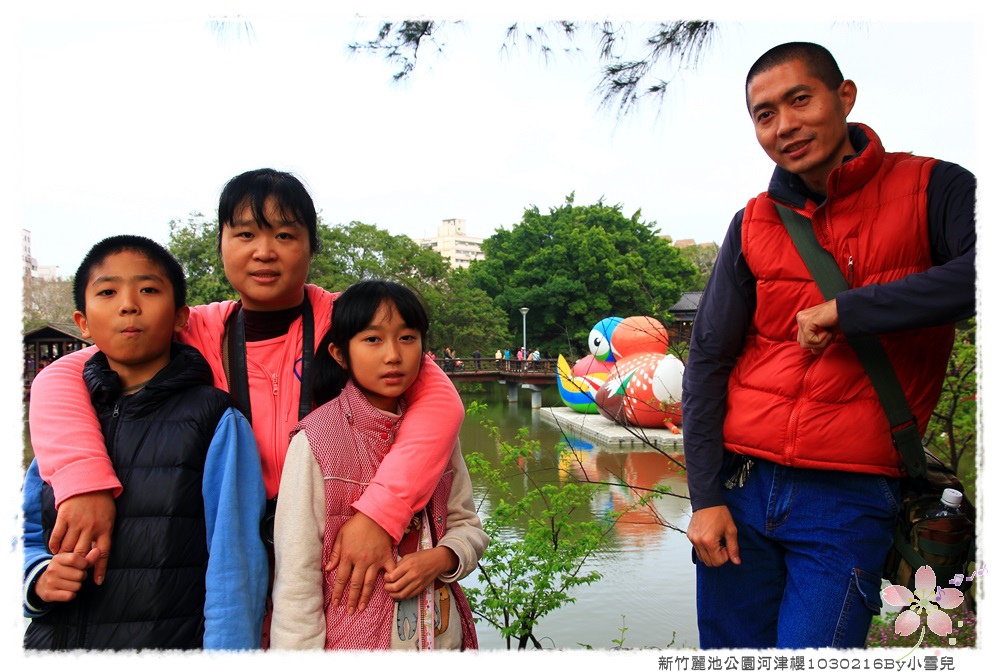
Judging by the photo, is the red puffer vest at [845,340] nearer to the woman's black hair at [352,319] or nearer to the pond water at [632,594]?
the woman's black hair at [352,319]

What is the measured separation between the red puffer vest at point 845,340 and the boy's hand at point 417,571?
2.49ft

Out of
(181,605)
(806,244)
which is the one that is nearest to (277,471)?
(181,605)

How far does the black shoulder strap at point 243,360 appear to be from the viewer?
1.58 meters

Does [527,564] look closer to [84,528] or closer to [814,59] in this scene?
[84,528]

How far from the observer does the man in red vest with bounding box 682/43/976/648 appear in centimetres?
141

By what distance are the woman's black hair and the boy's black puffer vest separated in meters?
0.24

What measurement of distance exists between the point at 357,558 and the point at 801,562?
3.20 feet

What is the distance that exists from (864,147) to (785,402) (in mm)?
585

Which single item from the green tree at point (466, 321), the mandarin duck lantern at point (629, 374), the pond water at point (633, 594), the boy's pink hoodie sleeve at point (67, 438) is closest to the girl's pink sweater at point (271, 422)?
the boy's pink hoodie sleeve at point (67, 438)

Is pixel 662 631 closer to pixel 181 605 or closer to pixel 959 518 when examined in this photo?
pixel 959 518

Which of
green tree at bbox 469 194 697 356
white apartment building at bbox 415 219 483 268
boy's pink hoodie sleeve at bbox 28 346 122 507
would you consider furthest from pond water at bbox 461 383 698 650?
white apartment building at bbox 415 219 483 268

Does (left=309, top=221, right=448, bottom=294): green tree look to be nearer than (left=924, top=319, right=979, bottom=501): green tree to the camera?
No

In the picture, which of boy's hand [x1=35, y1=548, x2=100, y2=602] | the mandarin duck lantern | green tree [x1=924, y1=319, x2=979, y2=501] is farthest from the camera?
the mandarin duck lantern

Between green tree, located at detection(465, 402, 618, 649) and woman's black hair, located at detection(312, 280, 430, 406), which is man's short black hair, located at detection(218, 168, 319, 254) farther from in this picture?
green tree, located at detection(465, 402, 618, 649)
